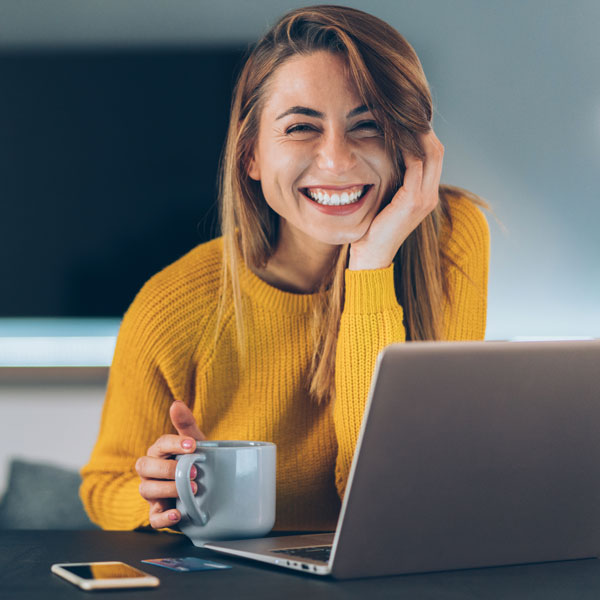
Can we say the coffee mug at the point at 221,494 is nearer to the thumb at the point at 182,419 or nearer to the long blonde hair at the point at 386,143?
the thumb at the point at 182,419

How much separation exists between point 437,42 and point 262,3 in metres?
0.46

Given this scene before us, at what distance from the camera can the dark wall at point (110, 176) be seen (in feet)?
6.38

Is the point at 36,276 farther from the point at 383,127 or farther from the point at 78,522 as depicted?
the point at 383,127

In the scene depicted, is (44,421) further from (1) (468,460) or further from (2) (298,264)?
(1) (468,460)

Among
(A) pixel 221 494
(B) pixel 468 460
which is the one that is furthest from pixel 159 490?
(B) pixel 468 460

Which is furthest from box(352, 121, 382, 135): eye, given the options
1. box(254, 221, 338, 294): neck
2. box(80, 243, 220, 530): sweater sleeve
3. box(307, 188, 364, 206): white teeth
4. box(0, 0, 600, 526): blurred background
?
box(0, 0, 600, 526): blurred background

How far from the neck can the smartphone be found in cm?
82

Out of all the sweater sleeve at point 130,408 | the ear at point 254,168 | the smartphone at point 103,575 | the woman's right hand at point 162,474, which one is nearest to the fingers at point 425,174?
the ear at point 254,168

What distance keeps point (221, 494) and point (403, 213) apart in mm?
690

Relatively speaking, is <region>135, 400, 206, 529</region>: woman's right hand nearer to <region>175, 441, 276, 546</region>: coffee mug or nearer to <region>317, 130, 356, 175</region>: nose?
<region>175, 441, 276, 546</region>: coffee mug

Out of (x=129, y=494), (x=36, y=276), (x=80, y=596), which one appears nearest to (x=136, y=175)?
(x=36, y=276)

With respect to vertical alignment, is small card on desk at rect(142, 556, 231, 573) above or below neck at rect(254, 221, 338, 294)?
below

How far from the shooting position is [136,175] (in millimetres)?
1948

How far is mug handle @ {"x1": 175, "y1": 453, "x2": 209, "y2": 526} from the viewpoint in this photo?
0.79m
